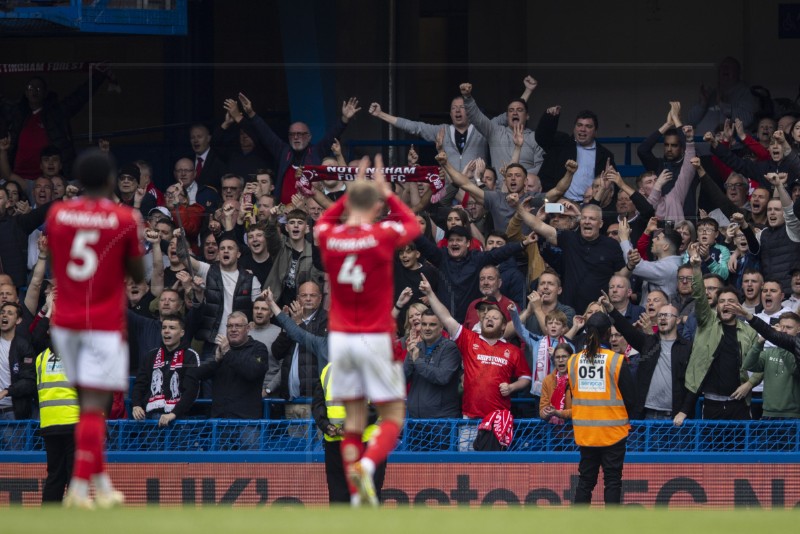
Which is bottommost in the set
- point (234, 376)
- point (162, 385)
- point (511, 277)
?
point (162, 385)

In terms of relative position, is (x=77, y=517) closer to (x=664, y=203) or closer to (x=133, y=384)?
(x=133, y=384)

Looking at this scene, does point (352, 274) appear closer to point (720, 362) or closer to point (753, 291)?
point (720, 362)

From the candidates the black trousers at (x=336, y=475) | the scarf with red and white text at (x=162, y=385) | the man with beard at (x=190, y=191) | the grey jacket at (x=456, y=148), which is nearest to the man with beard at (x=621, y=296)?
the grey jacket at (x=456, y=148)

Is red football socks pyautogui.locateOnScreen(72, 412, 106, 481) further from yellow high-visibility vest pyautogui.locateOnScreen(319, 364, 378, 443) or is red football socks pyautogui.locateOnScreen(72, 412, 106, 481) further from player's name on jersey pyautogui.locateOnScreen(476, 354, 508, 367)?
player's name on jersey pyautogui.locateOnScreen(476, 354, 508, 367)

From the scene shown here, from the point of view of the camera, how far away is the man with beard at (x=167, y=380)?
12250mm

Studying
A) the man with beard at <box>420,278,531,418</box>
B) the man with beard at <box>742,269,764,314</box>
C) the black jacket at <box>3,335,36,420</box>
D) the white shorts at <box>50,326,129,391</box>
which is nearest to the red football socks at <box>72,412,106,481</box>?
the white shorts at <box>50,326,129,391</box>

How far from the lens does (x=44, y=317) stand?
41.9ft

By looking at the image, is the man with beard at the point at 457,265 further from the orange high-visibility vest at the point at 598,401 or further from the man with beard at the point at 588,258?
the orange high-visibility vest at the point at 598,401

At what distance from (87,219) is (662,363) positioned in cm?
632

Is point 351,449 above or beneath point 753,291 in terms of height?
beneath

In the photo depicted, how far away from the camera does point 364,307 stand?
24.6ft

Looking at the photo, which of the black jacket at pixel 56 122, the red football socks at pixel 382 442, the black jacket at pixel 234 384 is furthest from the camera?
the black jacket at pixel 56 122

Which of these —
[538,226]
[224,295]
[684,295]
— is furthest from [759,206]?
[224,295]

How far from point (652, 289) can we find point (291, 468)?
3.65 meters
